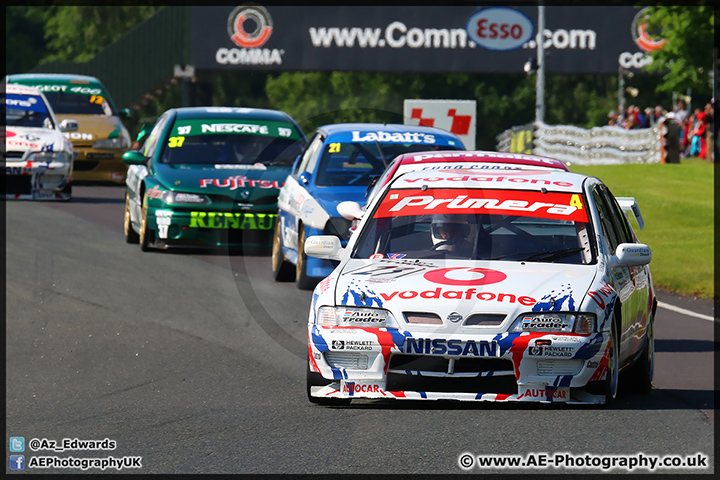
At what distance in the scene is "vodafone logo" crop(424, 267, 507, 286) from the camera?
23.2 ft

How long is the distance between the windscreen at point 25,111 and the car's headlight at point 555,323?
44.9 feet

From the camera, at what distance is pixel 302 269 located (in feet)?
40.2

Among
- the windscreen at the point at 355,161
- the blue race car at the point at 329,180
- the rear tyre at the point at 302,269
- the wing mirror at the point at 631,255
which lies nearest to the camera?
the wing mirror at the point at 631,255

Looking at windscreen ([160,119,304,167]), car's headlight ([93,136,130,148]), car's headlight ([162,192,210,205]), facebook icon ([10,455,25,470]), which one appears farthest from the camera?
car's headlight ([93,136,130,148])

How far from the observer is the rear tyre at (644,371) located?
8328mm

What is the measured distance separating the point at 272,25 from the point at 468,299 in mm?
38132

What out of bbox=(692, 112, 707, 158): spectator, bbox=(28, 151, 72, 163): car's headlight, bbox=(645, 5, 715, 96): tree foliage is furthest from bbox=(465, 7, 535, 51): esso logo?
bbox=(28, 151, 72, 163): car's headlight

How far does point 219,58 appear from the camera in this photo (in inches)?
1738

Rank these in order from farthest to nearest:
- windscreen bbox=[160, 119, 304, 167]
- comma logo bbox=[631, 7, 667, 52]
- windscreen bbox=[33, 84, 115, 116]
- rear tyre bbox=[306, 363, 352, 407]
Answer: comma logo bbox=[631, 7, 667, 52]
windscreen bbox=[33, 84, 115, 116]
windscreen bbox=[160, 119, 304, 167]
rear tyre bbox=[306, 363, 352, 407]

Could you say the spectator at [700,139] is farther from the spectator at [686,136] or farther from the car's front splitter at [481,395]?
the car's front splitter at [481,395]

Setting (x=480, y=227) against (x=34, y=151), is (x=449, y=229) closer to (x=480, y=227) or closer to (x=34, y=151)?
(x=480, y=227)

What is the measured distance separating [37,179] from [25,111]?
1526mm

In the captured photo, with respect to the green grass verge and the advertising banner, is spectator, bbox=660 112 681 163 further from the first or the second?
the advertising banner

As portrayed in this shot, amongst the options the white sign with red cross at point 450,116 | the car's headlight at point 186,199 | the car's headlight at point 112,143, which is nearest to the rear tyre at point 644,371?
the car's headlight at point 186,199
